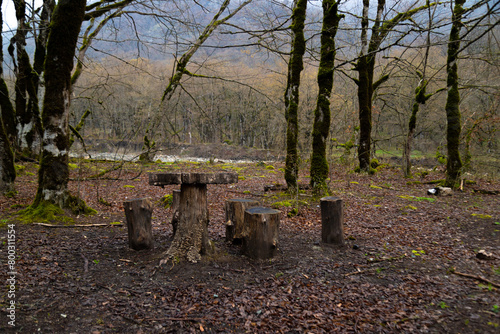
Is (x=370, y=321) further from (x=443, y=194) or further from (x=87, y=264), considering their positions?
(x=443, y=194)

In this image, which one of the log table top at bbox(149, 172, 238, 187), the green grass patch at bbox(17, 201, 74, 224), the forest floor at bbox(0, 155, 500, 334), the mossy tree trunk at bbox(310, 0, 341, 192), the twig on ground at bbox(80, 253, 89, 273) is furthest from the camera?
the mossy tree trunk at bbox(310, 0, 341, 192)

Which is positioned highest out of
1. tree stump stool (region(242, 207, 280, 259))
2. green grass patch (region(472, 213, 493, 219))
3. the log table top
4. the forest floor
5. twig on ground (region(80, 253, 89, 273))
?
the log table top

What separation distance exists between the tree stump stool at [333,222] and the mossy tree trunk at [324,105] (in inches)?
118

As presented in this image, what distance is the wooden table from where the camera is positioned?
3.83m

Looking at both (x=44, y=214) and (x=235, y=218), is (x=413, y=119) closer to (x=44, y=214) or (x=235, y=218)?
(x=235, y=218)

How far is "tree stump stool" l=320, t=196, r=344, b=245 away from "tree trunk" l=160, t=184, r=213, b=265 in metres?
2.05

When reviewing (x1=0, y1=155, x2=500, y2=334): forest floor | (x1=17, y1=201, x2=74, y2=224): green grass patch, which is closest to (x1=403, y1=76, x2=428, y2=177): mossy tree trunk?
(x1=0, y1=155, x2=500, y2=334): forest floor

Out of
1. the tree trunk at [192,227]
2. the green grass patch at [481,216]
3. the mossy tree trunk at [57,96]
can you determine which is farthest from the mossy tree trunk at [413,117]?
the mossy tree trunk at [57,96]

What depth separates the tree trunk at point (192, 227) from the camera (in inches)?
156

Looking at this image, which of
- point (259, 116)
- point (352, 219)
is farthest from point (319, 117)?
point (259, 116)

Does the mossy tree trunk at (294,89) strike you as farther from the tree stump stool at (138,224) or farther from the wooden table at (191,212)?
the tree stump stool at (138,224)

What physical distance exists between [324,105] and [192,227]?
5.58 meters

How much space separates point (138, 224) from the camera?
14.1ft

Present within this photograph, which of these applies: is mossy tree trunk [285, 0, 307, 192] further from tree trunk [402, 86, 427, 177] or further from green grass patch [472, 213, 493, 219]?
tree trunk [402, 86, 427, 177]
